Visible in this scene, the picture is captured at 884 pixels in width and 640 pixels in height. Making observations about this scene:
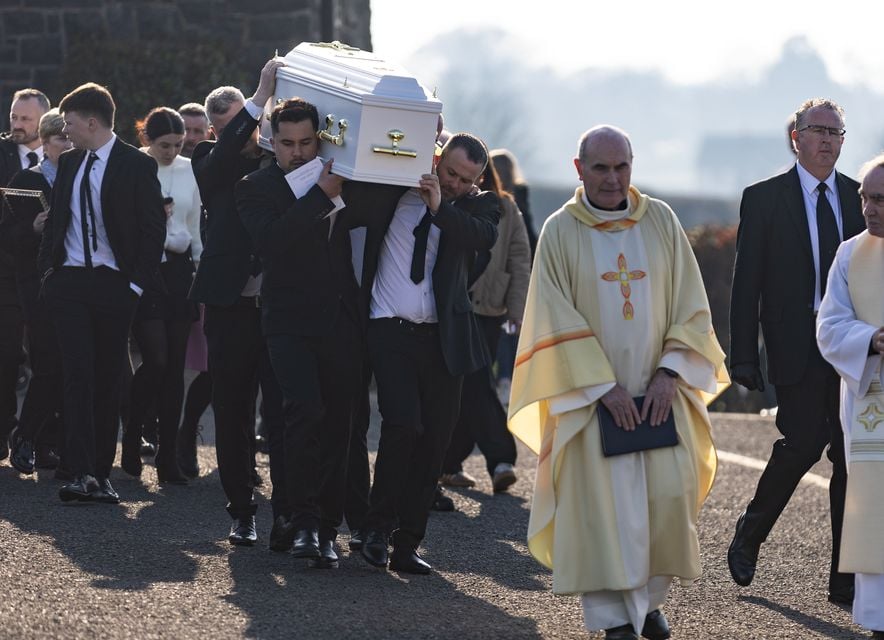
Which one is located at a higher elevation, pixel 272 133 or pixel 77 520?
pixel 272 133

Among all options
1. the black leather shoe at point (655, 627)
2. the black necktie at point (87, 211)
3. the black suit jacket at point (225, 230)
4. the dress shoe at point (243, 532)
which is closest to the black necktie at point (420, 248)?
the black suit jacket at point (225, 230)

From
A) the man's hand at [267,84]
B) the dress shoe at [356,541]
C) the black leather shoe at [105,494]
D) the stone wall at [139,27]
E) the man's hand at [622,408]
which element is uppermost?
the stone wall at [139,27]

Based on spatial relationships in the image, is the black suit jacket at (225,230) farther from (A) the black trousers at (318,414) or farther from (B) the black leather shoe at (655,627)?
(B) the black leather shoe at (655,627)

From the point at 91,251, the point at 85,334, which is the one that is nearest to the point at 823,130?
the point at 91,251

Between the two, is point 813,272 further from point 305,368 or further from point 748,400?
point 748,400

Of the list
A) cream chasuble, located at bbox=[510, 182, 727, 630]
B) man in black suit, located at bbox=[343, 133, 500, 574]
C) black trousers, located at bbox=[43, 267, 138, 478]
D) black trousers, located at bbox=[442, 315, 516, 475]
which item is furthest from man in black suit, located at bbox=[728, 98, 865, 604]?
black trousers, located at bbox=[43, 267, 138, 478]

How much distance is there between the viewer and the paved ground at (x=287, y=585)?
6586mm

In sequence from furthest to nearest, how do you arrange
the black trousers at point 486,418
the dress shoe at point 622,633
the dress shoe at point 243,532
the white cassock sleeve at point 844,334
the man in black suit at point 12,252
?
the black trousers at point 486,418
the man in black suit at point 12,252
the dress shoe at point 243,532
the white cassock sleeve at point 844,334
the dress shoe at point 622,633

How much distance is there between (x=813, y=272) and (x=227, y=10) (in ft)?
36.1

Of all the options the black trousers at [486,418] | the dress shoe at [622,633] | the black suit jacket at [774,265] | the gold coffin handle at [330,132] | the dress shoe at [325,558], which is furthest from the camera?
the black trousers at [486,418]

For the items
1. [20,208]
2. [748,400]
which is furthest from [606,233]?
[748,400]

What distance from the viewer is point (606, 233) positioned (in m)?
6.86

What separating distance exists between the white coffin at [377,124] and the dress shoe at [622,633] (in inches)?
80.1

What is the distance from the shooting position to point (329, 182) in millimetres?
7426
